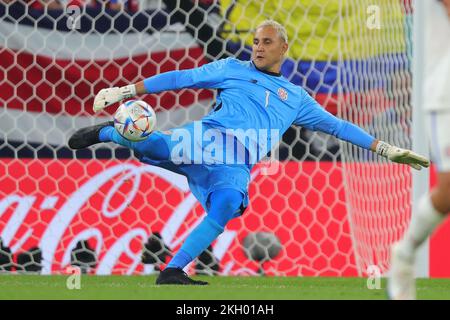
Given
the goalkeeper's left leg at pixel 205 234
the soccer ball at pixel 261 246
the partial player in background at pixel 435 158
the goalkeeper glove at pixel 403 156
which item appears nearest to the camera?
the partial player in background at pixel 435 158

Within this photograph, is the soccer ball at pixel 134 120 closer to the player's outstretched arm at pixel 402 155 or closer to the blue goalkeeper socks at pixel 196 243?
the blue goalkeeper socks at pixel 196 243

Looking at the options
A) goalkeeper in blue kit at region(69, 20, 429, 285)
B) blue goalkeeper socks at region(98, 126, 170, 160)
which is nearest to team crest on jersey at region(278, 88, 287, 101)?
goalkeeper in blue kit at region(69, 20, 429, 285)

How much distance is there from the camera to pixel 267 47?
5047 mm

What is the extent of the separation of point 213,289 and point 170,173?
1701mm

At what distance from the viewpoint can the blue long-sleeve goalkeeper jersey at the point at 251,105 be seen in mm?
4973

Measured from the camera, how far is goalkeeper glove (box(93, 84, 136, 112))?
4.82 meters

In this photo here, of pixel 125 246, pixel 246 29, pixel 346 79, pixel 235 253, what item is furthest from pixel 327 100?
pixel 125 246

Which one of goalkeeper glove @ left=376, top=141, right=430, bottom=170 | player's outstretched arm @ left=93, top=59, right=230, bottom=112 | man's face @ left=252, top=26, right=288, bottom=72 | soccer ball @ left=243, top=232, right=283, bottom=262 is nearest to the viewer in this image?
goalkeeper glove @ left=376, top=141, right=430, bottom=170

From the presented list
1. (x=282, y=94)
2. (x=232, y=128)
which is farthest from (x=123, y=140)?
(x=282, y=94)

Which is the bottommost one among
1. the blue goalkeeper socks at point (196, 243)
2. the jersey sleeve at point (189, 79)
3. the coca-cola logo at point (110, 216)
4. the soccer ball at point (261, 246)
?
the blue goalkeeper socks at point (196, 243)

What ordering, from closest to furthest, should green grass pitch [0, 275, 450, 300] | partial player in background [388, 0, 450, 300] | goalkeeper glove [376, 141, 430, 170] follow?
partial player in background [388, 0, 450, 300]
green grass pitch [0, 275, 450, 300]
goalkeeper glove [376, 141, 430, 170]

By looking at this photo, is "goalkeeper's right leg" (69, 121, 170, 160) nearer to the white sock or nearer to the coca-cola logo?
the coca-cola logo

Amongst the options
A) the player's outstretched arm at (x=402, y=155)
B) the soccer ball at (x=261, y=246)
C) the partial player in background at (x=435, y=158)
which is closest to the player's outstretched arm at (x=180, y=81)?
the player's outstretched arm at (x=402, y=155)

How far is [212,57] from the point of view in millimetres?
6109
